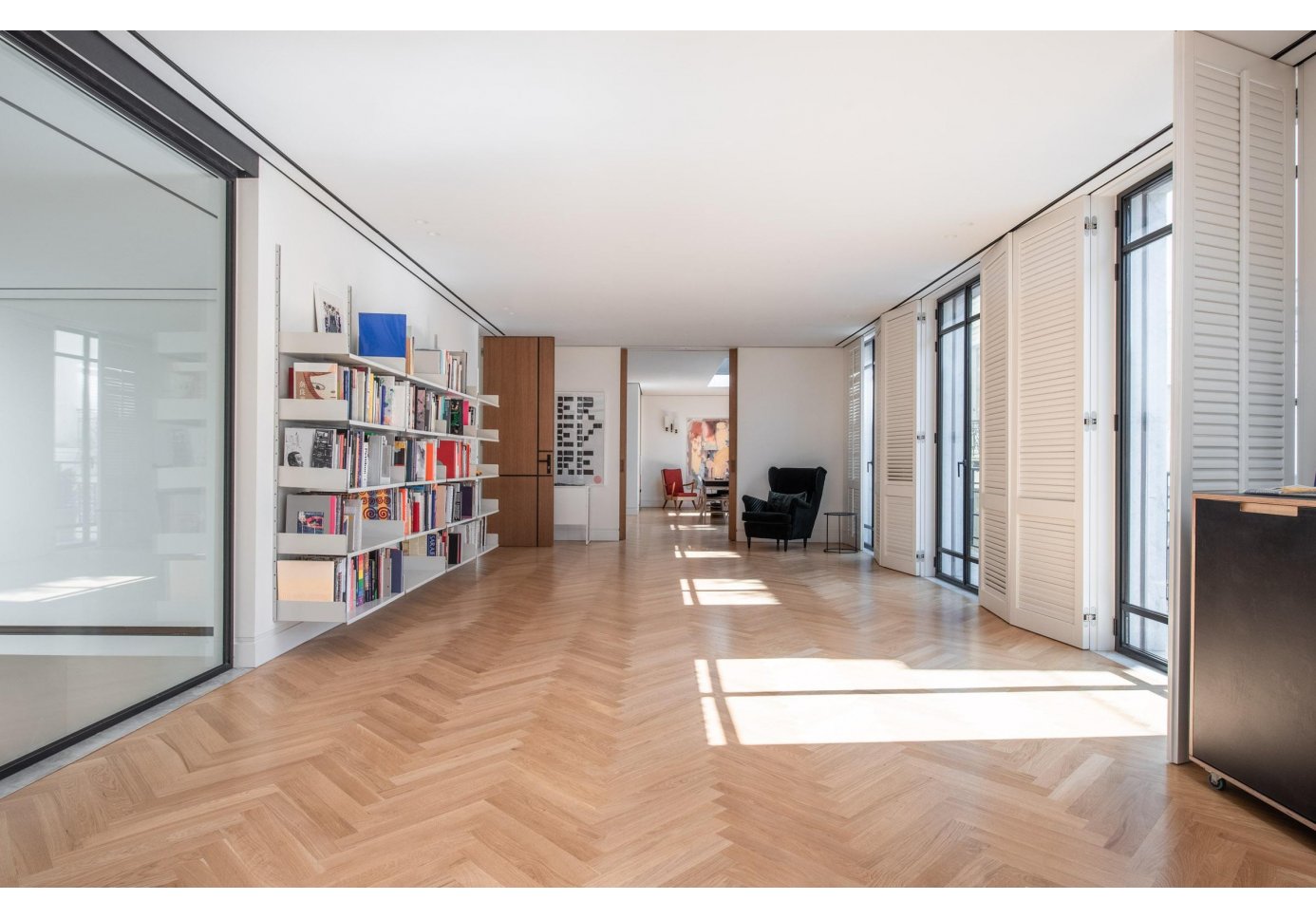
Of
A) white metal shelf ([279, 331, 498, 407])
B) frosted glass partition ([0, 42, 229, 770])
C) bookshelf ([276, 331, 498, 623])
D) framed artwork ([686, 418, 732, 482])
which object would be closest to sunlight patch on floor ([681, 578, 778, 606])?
bookshelf ([276, 331, 498, 623])

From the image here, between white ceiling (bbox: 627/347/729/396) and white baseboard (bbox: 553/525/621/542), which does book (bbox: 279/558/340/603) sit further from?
white ceiling (bbox: 627/347/729/396)

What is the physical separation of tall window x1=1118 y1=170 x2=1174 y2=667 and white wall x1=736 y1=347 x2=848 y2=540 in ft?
18.9

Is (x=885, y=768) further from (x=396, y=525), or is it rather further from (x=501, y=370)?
(x=501, y=370)

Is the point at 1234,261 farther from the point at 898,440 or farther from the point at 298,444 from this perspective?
the point at 898,440

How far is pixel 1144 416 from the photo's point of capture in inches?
156

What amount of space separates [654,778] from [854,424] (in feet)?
25.2

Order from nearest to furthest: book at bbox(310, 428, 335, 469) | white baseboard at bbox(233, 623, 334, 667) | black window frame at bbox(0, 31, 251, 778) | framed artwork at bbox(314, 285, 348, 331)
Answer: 1. black window frame at bbox(0, 31, 251, 778)
2. white baseboard at bbox(233, 623, 334, 667)
3. book at bbox(310, 428, 335, 469)
4. framed artwork at bbox(314, 285, 348, 331)

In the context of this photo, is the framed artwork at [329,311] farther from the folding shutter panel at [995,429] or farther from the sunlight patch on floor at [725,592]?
the folding shutter panel at [995,429]

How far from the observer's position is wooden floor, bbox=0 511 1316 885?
183 centimetres

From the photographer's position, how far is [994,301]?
509cm

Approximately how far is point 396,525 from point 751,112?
317 centimetres

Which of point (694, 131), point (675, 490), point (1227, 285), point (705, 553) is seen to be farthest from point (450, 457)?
point (675, 490)
